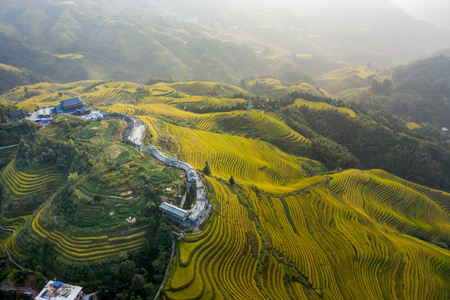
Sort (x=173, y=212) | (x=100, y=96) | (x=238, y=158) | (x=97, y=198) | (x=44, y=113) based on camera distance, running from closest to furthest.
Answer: (x=173, y=212)
(x=97, y=198)
(x=238, y=158)
(x=44, y=113)
(x=100, y=96)

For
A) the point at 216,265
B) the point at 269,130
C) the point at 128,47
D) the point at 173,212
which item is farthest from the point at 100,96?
the point at 128,47

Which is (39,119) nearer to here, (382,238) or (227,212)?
(227,212)

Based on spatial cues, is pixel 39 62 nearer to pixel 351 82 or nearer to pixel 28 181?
pixel 28 181

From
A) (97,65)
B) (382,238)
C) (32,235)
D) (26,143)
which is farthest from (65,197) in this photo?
(97,65)

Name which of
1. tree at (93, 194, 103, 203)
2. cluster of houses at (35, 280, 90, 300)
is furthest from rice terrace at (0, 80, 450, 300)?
cluster of houses at (35, 280, 90, 300)

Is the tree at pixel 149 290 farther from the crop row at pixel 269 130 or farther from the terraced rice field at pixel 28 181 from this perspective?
the crop row at pixel 269 130

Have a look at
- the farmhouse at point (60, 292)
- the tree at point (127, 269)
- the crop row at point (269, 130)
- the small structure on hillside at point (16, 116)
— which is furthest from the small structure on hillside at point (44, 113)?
the crop row at point (269, 130)

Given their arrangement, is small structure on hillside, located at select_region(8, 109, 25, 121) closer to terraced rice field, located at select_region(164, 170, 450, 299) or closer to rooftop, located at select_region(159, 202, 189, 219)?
rooftop, located at select_region(159, 202, 189, 219)
